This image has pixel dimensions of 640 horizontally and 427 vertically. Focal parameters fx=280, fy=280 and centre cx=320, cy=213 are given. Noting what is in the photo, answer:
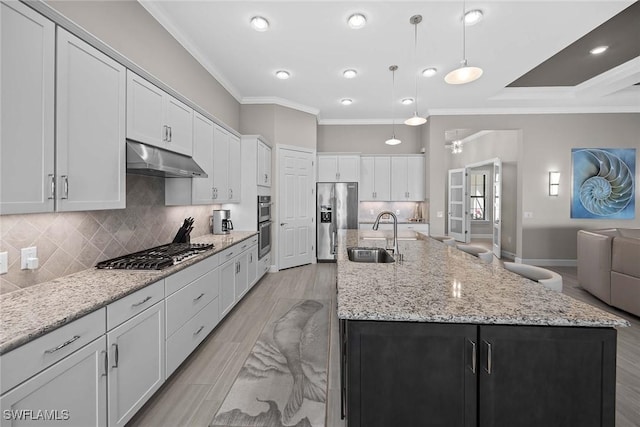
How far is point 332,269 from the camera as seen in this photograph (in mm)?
5422

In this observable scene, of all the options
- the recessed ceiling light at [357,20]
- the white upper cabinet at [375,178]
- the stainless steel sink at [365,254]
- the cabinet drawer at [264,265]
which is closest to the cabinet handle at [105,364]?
the stainless steel sink at [365,254]

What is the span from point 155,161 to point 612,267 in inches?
202

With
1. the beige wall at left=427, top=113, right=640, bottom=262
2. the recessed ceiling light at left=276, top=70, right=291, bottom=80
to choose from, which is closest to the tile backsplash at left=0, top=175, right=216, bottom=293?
the recessed ceiling light at left=276, top=70, right=291, bottom=80

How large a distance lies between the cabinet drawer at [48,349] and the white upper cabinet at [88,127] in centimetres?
63

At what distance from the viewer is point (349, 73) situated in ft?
13.8

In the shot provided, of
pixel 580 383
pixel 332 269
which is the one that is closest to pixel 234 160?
pixel 332 269

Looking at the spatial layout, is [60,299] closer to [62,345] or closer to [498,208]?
[62,345]

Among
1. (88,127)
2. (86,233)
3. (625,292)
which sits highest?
(88,127)

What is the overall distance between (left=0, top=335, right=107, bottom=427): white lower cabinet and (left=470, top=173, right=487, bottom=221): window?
33.1 feet

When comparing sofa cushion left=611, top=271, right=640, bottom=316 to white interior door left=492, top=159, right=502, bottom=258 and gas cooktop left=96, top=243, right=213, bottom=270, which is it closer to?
white interior door left=492, top=159, right=502, bottom=258

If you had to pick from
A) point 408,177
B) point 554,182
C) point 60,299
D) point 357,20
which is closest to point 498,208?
point 554,182

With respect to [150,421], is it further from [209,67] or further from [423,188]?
[423,188]

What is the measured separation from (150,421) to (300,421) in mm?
937

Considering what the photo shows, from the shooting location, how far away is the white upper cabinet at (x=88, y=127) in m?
1.48
